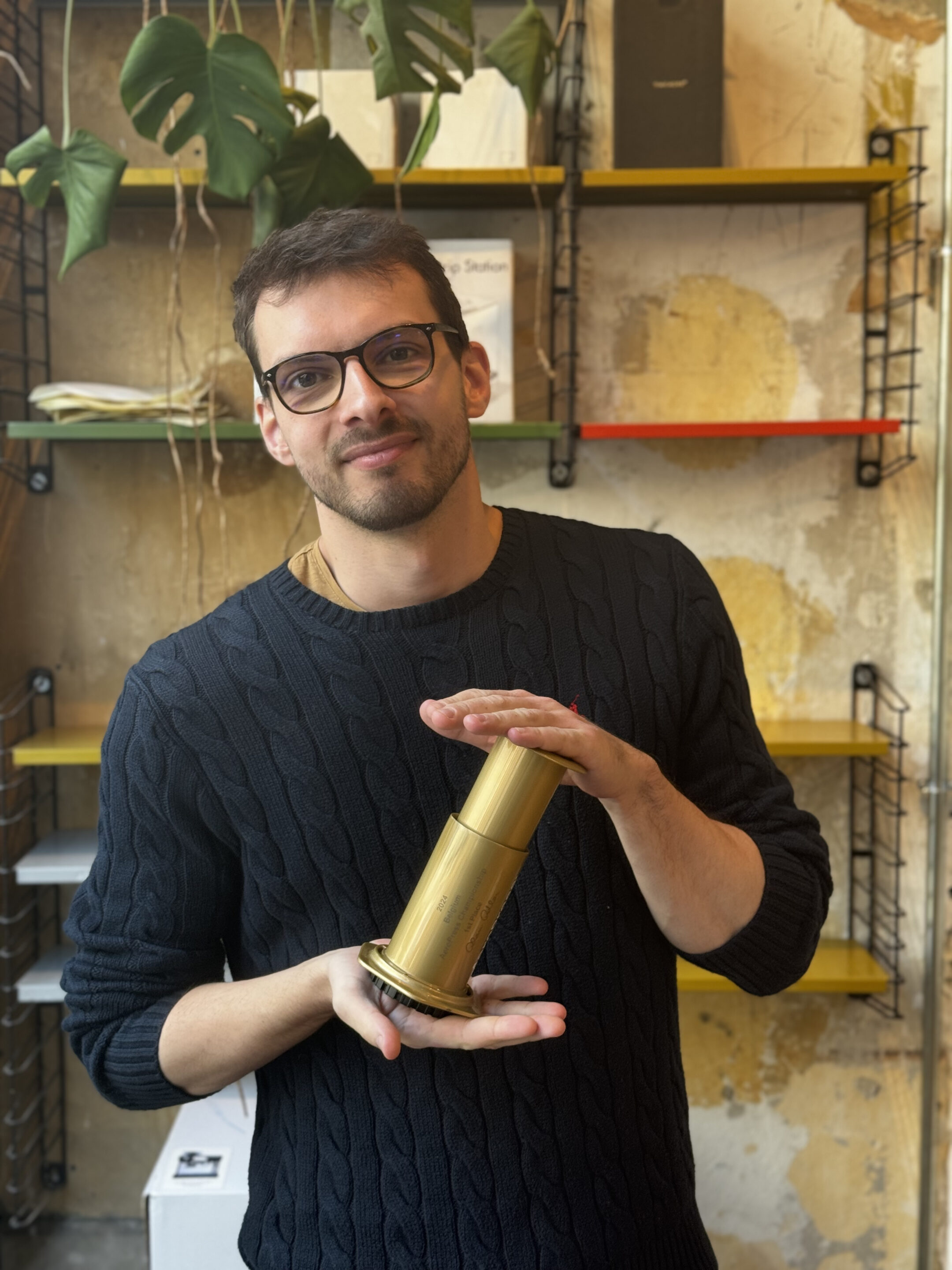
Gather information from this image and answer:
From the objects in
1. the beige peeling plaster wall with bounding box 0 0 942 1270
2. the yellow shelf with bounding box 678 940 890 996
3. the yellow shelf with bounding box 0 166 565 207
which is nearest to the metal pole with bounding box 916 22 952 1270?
the beige peeling plaster wall with bounding box 0 0 942 1270

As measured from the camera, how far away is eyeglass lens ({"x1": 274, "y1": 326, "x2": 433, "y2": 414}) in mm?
837

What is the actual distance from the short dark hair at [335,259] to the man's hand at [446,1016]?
0.50 metres

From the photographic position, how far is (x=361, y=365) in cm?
83

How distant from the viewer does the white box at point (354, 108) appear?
177 centimetres

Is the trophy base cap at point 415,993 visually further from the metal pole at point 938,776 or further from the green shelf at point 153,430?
the metal pole at point 938,776

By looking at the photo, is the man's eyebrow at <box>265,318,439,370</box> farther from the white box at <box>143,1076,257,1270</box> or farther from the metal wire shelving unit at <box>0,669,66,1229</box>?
the metal wire shelving unit at <box>0,669,66,1229</box>

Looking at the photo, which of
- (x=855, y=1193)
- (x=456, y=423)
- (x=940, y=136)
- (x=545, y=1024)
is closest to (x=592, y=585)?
(x=456, y=423)

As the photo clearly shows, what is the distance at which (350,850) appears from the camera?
2.94 ft

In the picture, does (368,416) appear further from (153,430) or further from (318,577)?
(153,430)

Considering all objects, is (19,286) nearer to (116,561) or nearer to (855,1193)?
(116,561)

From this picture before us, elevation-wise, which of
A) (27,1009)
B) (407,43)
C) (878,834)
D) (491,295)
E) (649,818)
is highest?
(407,43)

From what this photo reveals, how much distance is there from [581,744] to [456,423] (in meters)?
0.33

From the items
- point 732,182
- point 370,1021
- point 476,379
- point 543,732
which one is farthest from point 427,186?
point 370,1021

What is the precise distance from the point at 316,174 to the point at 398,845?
3.08 feet
